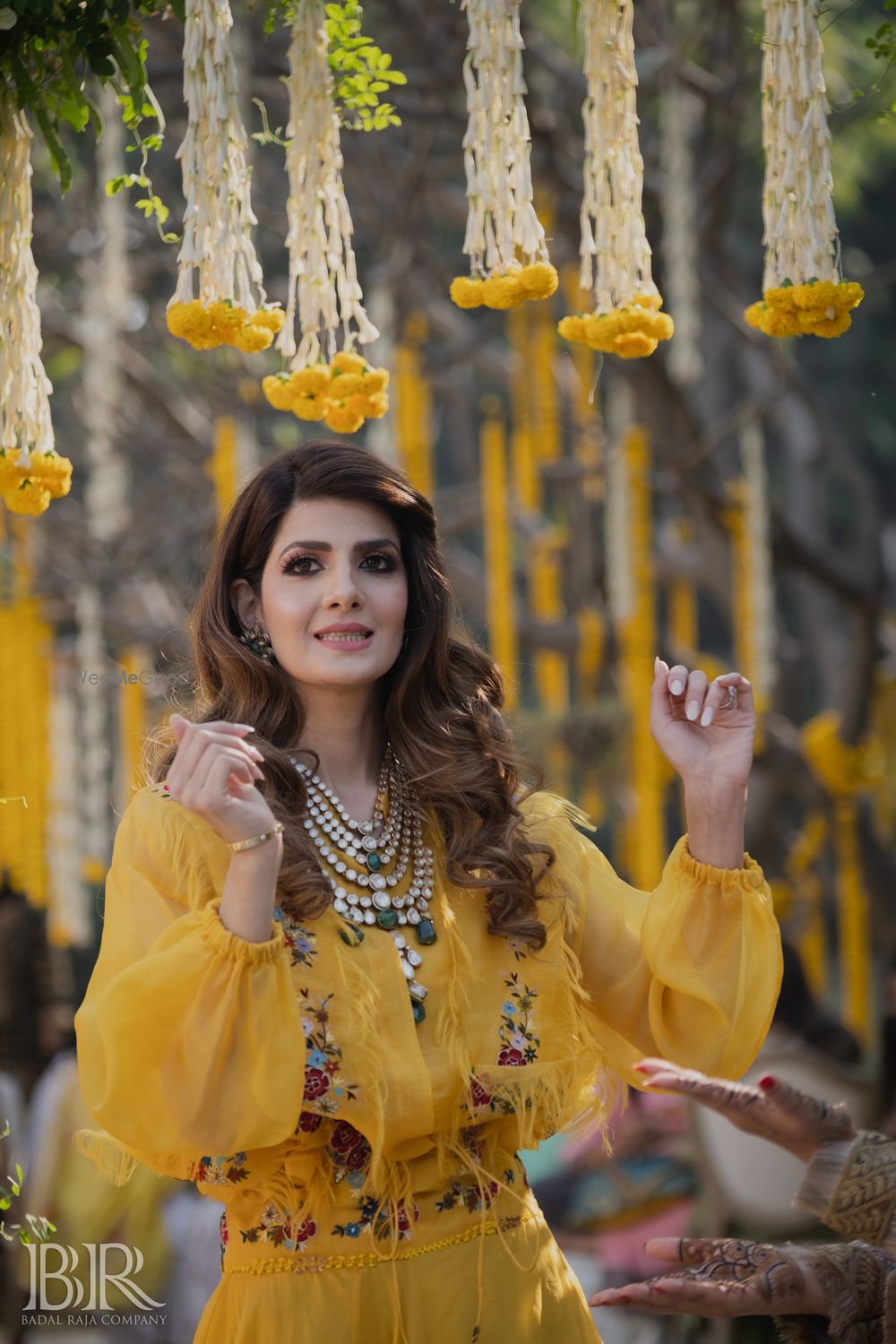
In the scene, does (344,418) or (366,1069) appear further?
(344,418)

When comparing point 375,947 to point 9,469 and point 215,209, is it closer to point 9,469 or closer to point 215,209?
point 9,469

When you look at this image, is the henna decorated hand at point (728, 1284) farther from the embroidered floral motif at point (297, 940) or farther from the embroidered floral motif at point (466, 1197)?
the embroidered floral motif at point (297, 940)

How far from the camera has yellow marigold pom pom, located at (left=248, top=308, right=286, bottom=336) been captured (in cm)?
219

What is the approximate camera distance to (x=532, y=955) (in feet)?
6.82

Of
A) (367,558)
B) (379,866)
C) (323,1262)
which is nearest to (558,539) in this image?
(367,558)

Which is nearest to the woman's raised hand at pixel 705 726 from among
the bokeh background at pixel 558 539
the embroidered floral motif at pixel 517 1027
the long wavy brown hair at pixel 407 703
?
the long wavy brown hair at pixel 407 703

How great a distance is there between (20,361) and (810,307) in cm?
106

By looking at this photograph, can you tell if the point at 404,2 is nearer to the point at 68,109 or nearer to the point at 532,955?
the point at 68,109

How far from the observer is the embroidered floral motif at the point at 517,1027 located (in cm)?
199

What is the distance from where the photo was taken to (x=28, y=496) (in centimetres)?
228

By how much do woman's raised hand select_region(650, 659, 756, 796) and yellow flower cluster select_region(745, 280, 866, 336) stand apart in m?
0.46

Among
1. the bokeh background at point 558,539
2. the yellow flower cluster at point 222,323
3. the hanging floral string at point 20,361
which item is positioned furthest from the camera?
the bokeh background at point 558,539

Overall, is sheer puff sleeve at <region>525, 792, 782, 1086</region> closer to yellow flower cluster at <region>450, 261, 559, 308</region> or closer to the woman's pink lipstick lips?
the woman's pink lipstick lips

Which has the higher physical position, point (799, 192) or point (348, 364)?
point (799, 192)
